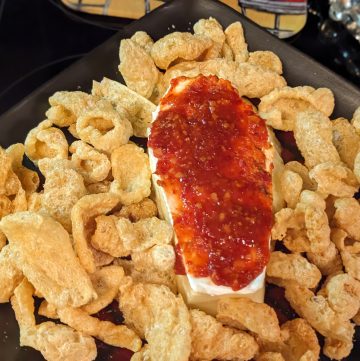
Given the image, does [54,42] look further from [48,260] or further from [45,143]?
[48,260]

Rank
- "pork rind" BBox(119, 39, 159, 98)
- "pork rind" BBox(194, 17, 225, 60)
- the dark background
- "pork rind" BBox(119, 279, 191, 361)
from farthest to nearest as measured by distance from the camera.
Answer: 1. the dark background
2. "pork rind" BBox(194, 17, 225, 60)
3. "pork rind" BBox(119, 39, 159, 98)
4. "pork rind" BBox(119, 279, 191, 361)

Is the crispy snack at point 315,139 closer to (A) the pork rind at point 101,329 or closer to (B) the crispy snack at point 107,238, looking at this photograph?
(B) the crispy snack at point 107,238

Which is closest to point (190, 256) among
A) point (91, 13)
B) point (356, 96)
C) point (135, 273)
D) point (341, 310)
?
point (135, 273)

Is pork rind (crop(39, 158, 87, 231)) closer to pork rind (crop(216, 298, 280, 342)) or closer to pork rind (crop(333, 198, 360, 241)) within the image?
pork rind (crop(216, 298, 280, 342))

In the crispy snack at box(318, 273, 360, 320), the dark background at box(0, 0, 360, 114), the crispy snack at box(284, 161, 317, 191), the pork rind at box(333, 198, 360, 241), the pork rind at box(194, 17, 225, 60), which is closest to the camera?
the crispy snack at box(318, 273, 360, 320)

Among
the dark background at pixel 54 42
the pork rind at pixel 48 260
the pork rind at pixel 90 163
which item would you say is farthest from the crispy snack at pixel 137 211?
the dark background at pixel 54 42

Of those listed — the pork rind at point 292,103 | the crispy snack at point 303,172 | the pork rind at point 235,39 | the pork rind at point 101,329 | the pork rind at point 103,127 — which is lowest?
the pork rind at point 101,329

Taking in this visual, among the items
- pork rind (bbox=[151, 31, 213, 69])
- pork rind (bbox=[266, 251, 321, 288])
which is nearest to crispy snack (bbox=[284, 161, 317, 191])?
pork rind (bbox=[266, 251, 321, 288])
